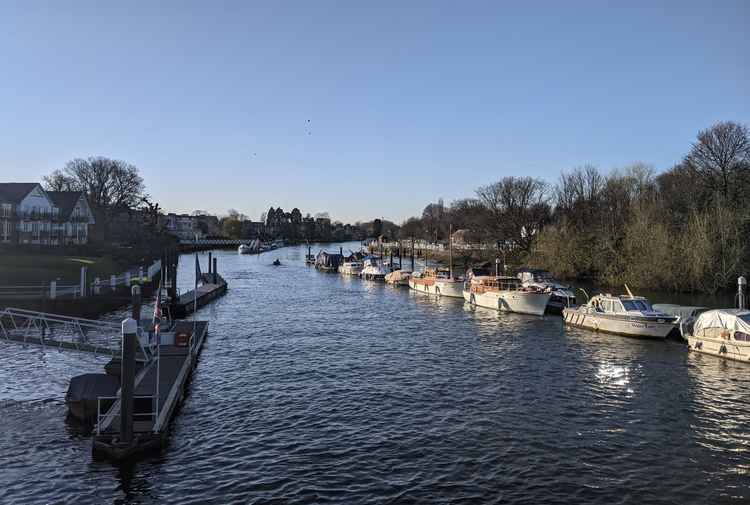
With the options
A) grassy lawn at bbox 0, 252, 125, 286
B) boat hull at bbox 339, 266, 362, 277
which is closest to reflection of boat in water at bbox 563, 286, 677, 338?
grassy lawn at bbox 0, 252, 125, 286

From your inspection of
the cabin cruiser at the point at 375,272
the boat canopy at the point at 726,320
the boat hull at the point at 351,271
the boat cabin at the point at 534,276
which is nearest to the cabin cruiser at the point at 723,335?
the boat canopy at the point at 726,320

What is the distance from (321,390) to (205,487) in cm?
950

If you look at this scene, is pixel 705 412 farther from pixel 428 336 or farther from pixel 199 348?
pixel 199 348

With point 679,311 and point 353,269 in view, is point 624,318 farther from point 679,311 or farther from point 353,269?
point 353,269

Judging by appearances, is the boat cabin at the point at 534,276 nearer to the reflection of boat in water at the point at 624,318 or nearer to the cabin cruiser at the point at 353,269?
the reflection of boat in water at the point at 624,318

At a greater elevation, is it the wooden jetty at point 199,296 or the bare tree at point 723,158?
the bare tree at point 723,158

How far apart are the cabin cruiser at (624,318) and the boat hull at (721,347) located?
2.89 meters

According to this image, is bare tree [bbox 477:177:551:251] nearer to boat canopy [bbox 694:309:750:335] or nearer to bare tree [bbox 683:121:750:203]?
bare tree [bbox 683:121:750:203]

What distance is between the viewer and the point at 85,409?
1997cm

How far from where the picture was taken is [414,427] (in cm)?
1992

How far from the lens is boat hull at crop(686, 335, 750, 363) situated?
96.6ft

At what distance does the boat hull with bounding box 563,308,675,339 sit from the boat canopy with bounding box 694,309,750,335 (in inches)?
111

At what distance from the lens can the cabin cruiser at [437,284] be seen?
210 feet

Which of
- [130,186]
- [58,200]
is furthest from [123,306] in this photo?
[130,186]
